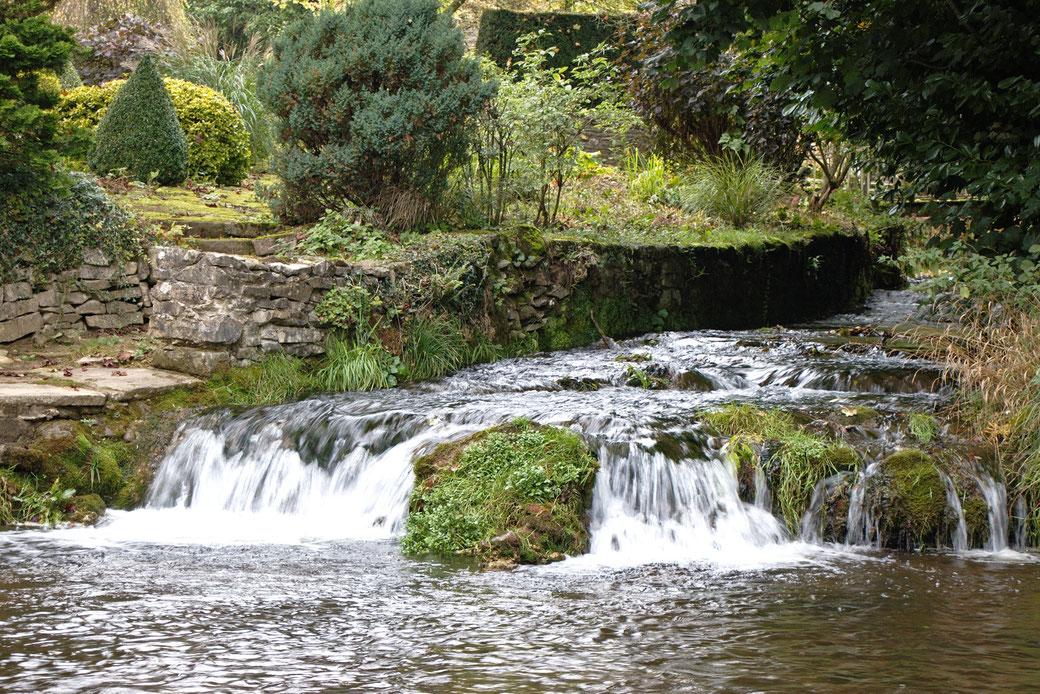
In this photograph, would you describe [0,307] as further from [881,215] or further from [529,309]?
[881,215]

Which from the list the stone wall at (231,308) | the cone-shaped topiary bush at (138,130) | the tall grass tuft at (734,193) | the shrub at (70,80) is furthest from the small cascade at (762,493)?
the shrub at (70,80)

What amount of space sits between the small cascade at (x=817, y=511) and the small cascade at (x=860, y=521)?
12 centimetres

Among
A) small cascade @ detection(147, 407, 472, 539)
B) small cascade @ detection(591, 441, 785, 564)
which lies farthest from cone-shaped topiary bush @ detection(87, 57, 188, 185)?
small cascade @ detection(591, 441, 785, 564)

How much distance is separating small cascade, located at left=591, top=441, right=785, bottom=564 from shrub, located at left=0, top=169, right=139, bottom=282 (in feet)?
18.7

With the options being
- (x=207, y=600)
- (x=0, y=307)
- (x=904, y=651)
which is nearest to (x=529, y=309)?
(x=0, y=307)

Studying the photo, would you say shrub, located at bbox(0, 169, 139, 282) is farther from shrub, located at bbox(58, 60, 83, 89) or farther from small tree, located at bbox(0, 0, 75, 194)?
shrub, located at bbox(58, 60, 83, 89)

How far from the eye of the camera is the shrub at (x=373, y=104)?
9469 mm

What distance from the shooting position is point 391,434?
278 inches

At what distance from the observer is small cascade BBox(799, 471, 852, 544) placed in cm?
596

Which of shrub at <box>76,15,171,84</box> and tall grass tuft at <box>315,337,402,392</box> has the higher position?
shrub at <box>76,15,171,84</box>

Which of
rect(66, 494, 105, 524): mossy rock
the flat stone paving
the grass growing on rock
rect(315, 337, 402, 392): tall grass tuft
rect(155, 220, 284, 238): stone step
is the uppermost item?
rect(155, 220, 284, 238): stone step

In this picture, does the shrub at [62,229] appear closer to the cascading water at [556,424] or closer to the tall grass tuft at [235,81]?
the cascading water at [556,424]

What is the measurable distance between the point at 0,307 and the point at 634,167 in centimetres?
989

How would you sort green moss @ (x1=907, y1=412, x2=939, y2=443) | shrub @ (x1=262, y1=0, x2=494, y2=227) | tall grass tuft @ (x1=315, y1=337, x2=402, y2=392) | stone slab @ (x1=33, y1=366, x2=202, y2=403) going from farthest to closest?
shrub @ (x1=262, y1=0, x2=494, y2=227)
tall grass tuft @ (x1=315, y1=337, x2=402, y2=392)
stone slab @ (x1=33, y1=366, x2=202, y2=403)
green moss @ (x1=907, y1=412, x2=939, y2=443)
